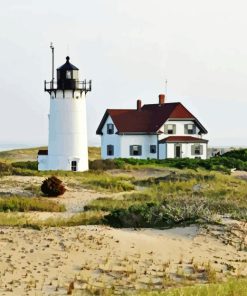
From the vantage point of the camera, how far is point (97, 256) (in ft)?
44.9

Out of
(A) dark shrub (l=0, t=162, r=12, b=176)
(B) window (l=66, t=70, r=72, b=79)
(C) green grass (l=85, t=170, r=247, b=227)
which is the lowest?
(C) green grass (l=85, t=170, r=247, b=227)

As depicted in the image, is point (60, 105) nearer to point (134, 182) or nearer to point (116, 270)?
point (134, 182)

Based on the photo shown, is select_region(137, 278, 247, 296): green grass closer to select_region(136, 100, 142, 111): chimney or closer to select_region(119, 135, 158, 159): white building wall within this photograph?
select_region(119, 135, 158, 159): white building wall

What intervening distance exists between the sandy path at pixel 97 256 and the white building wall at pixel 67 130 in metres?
25.9

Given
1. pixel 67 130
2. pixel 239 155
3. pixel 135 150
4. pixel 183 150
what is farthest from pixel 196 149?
pixel 67 130

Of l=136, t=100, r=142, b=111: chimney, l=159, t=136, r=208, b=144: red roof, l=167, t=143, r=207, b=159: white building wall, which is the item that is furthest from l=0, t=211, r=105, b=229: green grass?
l=136, t=100, r=142, b=111: chimney

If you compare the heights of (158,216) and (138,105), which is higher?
(138,105)

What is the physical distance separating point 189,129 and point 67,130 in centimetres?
1295

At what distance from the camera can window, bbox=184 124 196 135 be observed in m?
51.9

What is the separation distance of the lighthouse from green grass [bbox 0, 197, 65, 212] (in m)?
18.6

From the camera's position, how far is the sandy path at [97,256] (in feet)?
39.6

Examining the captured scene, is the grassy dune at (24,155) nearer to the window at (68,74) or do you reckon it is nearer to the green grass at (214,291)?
the window at (68,74)

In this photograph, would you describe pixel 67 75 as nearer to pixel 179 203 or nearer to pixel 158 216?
pixel 179 203

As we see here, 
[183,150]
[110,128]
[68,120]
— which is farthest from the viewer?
[110,128]
